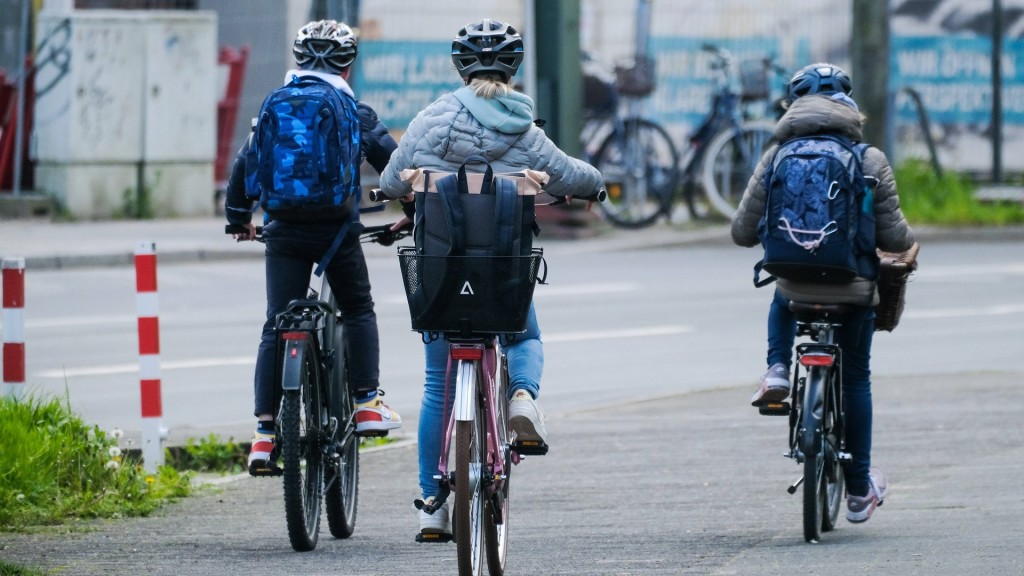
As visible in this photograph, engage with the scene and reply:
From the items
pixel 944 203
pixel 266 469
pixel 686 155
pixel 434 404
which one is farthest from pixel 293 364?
pixel 944 203

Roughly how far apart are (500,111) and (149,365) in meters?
2.89

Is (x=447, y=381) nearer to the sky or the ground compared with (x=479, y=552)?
nearer to the sky

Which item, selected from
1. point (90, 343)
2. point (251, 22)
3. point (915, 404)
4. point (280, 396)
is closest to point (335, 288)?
point (280, 396)

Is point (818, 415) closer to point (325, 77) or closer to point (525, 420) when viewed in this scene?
point (525, 420)

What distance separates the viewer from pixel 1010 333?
517 inches

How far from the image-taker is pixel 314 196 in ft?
20.9

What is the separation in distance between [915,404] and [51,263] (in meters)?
9.60

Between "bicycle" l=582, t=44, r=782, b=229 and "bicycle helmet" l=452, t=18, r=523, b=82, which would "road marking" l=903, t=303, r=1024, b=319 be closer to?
"bicycle" l=582, t=44, r=782, b=229

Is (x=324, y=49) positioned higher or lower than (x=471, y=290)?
higher

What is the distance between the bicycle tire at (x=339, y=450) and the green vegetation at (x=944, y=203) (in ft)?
47.5

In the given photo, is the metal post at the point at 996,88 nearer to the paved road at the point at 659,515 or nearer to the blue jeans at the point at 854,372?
the paved road at the point at 659,515

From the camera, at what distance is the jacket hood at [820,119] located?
6469 mm

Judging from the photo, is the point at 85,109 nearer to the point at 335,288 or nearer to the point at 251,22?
the point at 251,22

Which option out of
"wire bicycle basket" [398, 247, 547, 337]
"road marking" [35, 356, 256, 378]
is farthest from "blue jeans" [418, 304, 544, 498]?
"road marking" [35, 356, 256, 378]
